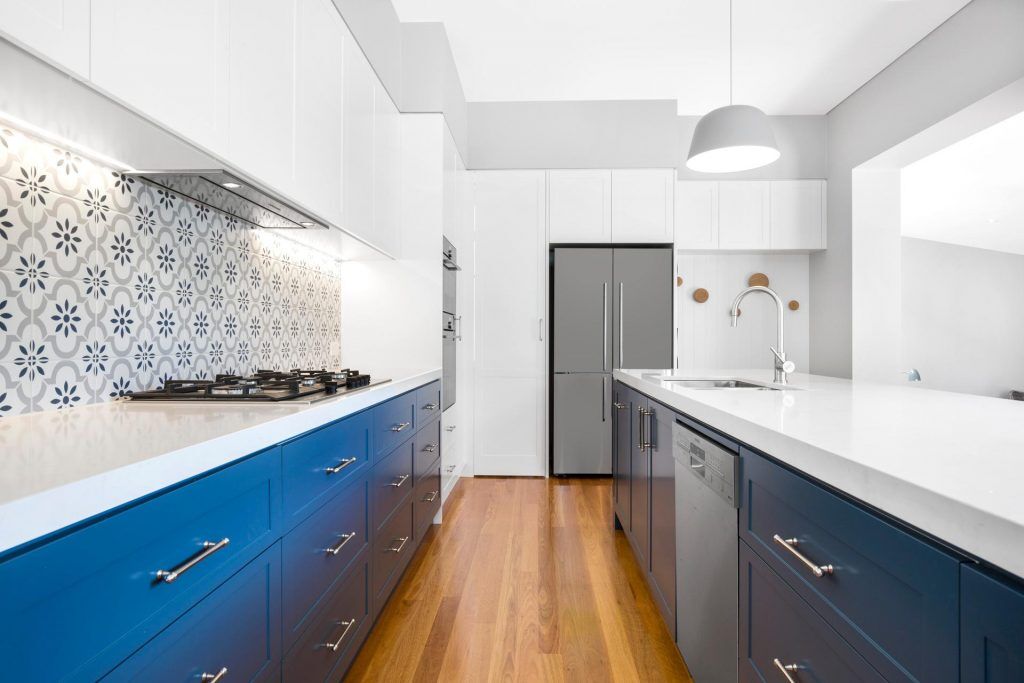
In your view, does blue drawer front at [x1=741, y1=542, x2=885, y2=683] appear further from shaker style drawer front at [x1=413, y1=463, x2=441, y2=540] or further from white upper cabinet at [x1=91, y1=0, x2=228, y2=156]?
white upper cabinet at [x1=91, y1=0, x2=228, y2=156]

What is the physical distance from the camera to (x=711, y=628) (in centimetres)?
128

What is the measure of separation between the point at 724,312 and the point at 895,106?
2049mm

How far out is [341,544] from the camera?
54.4 inches

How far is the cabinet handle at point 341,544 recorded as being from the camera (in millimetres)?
1312

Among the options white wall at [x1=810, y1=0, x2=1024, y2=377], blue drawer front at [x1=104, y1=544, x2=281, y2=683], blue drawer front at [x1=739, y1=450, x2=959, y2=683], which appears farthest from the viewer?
white wall at [x1=810, y1=0, x2=1024, y2=377]

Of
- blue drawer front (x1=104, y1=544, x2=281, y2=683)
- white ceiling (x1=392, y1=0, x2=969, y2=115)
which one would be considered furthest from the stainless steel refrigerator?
blue drawer front (x1=104, y1=544, x2=281, y2=683)

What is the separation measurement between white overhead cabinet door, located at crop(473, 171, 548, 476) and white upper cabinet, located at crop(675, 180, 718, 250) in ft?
4.68

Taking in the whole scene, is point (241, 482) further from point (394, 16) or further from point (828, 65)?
point (828, 65)

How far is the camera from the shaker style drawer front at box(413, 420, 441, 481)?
2.28 meters

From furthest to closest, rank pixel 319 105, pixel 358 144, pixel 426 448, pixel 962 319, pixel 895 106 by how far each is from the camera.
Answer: pixel 962 319, pixel 895 106, pixel 426 448, pixel 358 144, pixel 319 105

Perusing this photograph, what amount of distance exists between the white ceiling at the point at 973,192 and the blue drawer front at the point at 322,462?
474cm

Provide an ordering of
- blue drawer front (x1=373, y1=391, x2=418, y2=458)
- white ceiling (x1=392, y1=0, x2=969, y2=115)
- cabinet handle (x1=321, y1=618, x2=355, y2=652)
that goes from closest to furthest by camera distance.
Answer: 1. cabinet handle (x1=321, y1=618, x2=355, y2=652)
2. blue drawer front (x1=373, y1=391, x2=418, y2=458)
3. white ceiling (x1=392, y1=0, x2=969, y2=115)

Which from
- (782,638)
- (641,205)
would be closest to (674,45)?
(641,205)

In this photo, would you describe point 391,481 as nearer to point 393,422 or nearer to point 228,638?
point 393,422
